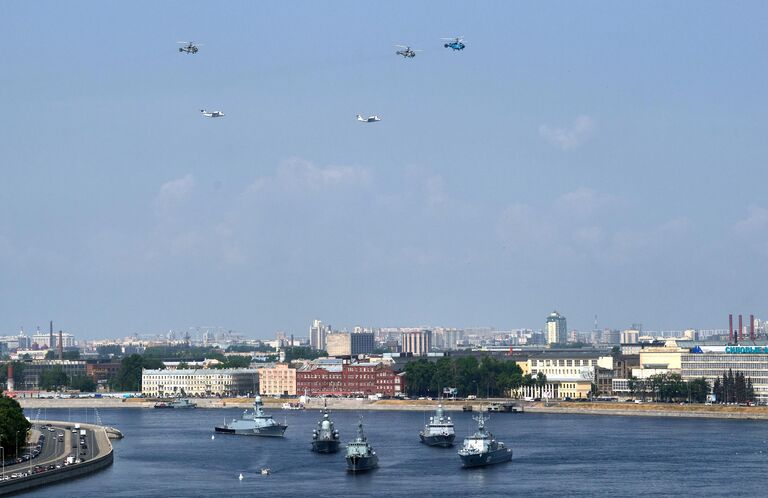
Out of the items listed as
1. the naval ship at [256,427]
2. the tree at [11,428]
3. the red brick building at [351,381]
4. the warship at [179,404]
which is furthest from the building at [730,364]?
the tree at [11,428]

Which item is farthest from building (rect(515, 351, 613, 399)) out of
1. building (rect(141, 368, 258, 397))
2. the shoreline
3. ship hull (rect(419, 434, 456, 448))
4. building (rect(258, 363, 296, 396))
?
Answer: ship hull (rect(419, 434, 456, 448))

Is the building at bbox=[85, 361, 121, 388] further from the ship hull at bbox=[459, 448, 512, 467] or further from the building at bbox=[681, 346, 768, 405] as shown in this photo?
the ship hull at bbox=[459, 448, 512, 467]

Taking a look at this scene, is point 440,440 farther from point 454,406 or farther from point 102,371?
point 102,371

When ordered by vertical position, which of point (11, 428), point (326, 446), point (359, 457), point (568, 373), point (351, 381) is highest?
point (568, 373)

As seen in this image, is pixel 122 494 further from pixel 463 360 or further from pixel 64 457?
pixel 463 360

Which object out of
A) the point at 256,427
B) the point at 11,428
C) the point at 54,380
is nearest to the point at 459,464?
the point at 11,428

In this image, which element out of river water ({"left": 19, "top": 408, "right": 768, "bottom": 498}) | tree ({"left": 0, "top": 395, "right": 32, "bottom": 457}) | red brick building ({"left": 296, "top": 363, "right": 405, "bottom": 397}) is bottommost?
river water ({"left": 19, "top": 408, "right": 768, "bottom": 498})

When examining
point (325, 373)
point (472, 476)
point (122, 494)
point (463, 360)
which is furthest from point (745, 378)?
point (122, 494)
